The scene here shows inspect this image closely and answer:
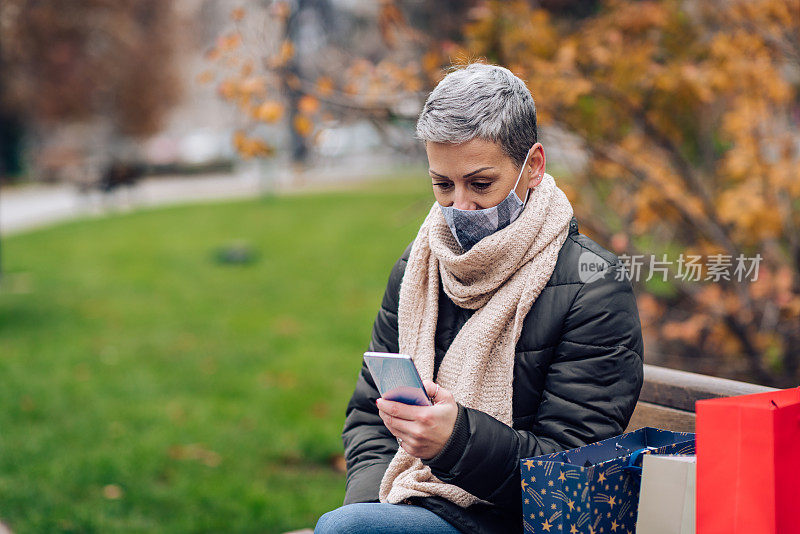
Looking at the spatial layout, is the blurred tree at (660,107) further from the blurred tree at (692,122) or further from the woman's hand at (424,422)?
the woman's hand at (424,422)

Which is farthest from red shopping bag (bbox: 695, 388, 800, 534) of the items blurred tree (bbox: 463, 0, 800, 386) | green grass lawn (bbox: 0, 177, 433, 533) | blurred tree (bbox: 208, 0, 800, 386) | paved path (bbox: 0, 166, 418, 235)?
paved path (bbox: 0, 166, 418, 235)

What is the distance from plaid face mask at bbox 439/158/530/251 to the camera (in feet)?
6.67

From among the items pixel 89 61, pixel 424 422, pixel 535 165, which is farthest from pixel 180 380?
pixel 89 61

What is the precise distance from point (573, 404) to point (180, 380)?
15.7 feet

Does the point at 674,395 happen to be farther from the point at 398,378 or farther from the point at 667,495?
the point at 398,378

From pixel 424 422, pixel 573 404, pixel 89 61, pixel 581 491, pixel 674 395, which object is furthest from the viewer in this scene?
pixel 89 61

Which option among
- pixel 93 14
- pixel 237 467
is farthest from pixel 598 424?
pixel 93 14

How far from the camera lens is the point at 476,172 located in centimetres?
199

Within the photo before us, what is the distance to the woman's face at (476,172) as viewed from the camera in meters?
1.96

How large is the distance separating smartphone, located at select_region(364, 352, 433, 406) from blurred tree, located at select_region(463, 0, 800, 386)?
2.82 meters

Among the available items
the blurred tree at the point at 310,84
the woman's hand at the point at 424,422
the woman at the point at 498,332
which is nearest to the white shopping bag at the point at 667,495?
the woman at the point at 498,332

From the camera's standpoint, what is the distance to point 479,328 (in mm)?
2020

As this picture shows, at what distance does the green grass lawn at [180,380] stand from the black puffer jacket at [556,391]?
2279 mm

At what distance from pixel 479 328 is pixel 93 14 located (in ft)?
38.5
